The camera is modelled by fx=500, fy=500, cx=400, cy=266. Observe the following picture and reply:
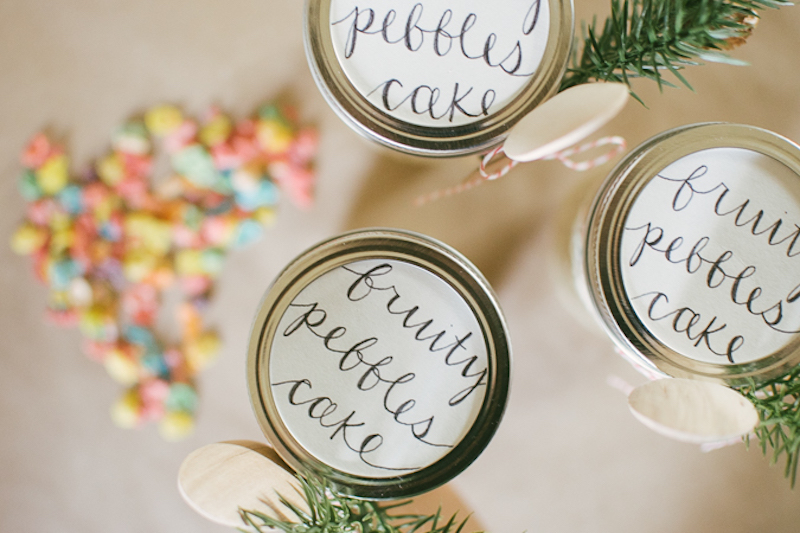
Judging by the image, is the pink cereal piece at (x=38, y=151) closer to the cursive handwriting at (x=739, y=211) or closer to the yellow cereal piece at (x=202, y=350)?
the yellow cereal piece at (x=202, y=350)

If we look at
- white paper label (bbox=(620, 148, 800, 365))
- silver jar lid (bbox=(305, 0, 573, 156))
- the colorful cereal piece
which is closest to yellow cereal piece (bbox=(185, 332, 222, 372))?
the colorful cereal piece

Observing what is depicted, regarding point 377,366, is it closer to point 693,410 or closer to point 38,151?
point 693,410

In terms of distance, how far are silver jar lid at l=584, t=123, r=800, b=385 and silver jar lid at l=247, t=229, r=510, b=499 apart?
0.09 meters

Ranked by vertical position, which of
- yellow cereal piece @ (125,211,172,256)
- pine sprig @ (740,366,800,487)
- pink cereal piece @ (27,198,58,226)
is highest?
pink cereal piece @ (27,198,58,226)

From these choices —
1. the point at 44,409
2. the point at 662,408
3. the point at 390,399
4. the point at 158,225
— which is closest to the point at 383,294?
the point at 390,399

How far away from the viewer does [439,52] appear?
0.35 meters

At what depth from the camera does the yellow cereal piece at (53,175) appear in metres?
0.56

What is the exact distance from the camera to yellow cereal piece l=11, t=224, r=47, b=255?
562 mm

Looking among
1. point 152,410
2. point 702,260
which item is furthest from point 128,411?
point 702,260

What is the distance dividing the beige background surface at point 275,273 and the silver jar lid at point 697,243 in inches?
6.3

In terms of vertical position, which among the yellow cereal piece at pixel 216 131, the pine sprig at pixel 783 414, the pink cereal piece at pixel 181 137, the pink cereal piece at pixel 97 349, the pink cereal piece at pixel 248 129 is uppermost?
the pink cereal piece at pixel 181 137

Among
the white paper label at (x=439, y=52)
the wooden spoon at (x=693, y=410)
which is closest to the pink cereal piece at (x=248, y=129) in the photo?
the white paper label at (x=439, y=52)

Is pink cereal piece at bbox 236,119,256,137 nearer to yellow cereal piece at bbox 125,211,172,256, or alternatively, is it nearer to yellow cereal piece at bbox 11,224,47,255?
yellow cereal piece at bbox 125,211,172,256

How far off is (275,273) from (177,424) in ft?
0.64
